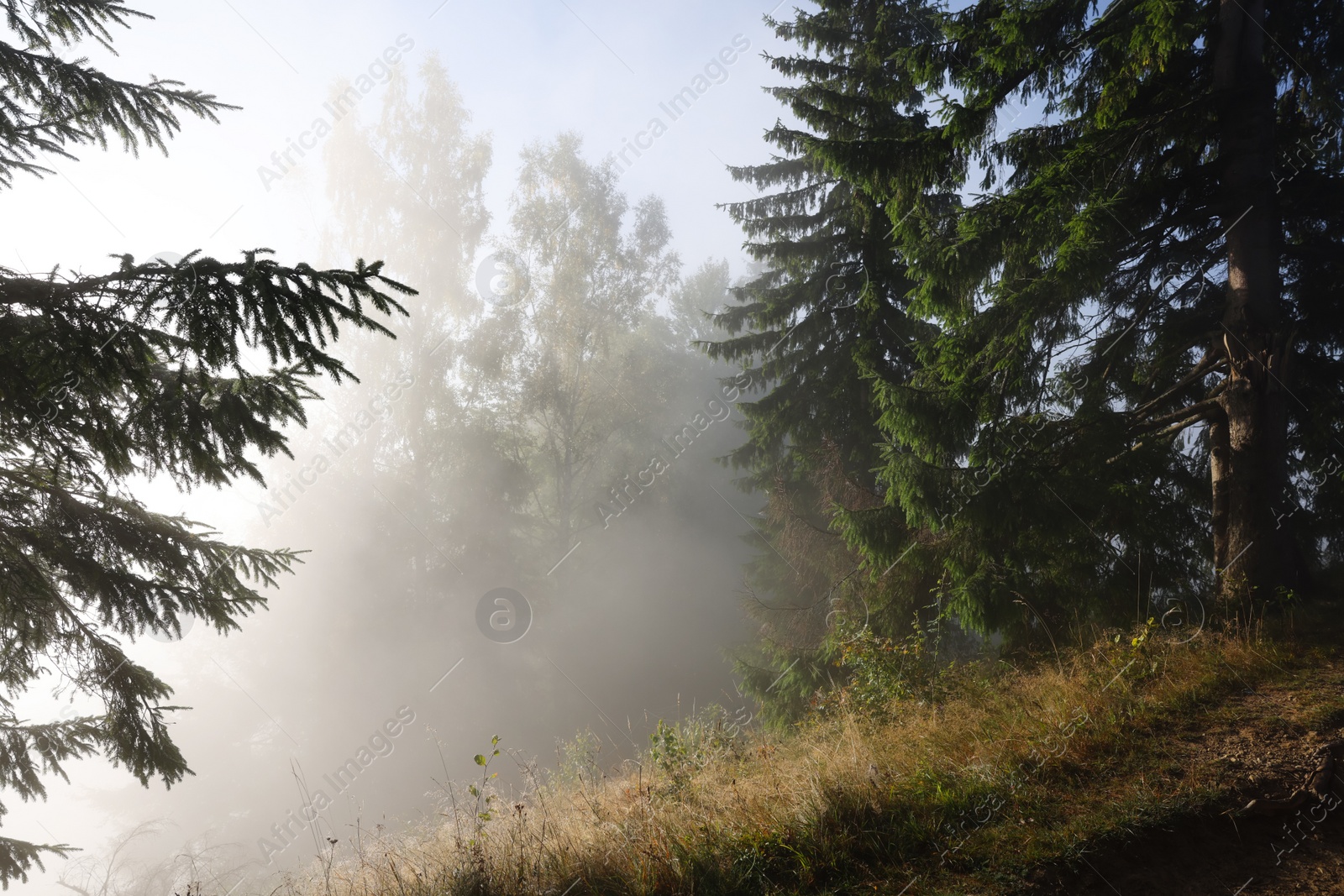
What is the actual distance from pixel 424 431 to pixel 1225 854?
21.4m

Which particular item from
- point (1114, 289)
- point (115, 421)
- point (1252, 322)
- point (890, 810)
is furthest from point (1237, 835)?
point (115, 421)

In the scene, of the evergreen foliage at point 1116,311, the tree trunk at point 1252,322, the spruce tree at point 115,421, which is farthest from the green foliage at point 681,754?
the tree trunk at point 1252,322

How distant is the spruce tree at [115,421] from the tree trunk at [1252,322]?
23.7ft

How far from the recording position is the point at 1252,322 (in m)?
5.72

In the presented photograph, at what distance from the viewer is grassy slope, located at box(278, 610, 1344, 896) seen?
Result: 10.1 feet

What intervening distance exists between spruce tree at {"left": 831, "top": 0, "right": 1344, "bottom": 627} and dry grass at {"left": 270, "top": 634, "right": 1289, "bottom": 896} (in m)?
1.36

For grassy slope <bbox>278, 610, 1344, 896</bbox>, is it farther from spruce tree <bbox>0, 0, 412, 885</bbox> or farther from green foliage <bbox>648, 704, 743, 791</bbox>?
spruce tree <bbox>0, 0, 412, 885</bbox>

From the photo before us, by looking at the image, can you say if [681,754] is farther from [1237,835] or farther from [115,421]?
[115,421]

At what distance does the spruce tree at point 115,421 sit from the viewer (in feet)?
9.54

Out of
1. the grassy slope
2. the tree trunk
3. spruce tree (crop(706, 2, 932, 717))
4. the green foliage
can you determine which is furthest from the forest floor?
spruce tree (crop(706, 2, 932, 717))

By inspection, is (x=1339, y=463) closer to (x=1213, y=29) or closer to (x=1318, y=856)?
(x=1213, y=29)

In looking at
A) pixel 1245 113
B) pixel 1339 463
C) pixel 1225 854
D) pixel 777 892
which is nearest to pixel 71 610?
pixel 777 892

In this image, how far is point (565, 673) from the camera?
846 inches

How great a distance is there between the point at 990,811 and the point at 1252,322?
5.29 metres
